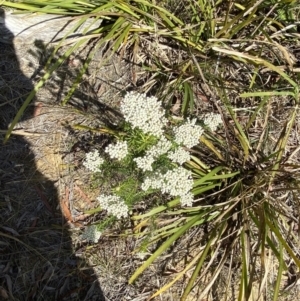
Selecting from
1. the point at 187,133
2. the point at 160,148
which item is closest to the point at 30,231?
the point at 160,148

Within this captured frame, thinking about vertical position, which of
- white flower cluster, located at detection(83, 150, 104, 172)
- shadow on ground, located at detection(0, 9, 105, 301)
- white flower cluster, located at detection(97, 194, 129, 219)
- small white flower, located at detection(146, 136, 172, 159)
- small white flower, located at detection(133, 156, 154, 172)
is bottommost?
shadow on ground, located at detection(0, 9, 105, 301)

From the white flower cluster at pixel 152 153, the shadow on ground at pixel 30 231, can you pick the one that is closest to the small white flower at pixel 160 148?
the white flower cluster at pixel 152 153

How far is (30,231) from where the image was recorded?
8.50 feet

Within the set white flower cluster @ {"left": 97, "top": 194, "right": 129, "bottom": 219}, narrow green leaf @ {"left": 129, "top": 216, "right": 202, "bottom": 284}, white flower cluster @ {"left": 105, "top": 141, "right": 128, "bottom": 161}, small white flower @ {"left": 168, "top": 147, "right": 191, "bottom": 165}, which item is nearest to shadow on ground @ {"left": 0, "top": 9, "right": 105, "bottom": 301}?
narrow green leaf @ {"left": 129, "top": 216, "right": 202, "bottom": 284}

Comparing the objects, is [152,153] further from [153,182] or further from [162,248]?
[162,248]

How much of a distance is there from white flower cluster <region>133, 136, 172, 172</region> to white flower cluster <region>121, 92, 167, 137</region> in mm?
59

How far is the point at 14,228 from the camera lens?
2.61m

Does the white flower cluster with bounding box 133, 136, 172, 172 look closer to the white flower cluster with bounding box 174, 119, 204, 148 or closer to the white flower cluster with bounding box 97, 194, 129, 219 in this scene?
the white flower cluster with bounding box 174, 119, 204, 148

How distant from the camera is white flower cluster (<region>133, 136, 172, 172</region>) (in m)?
1.99

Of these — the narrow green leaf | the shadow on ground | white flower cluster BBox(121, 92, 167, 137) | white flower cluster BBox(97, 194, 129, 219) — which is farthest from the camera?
the shadow on ground

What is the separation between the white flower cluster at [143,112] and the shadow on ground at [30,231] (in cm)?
88

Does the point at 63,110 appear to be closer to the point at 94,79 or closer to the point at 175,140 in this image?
the point at 94,79

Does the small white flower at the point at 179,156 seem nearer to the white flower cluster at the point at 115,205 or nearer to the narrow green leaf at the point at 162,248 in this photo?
the white flower cluster at the point at 115,205

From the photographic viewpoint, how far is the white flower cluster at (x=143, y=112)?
1.95 metres
